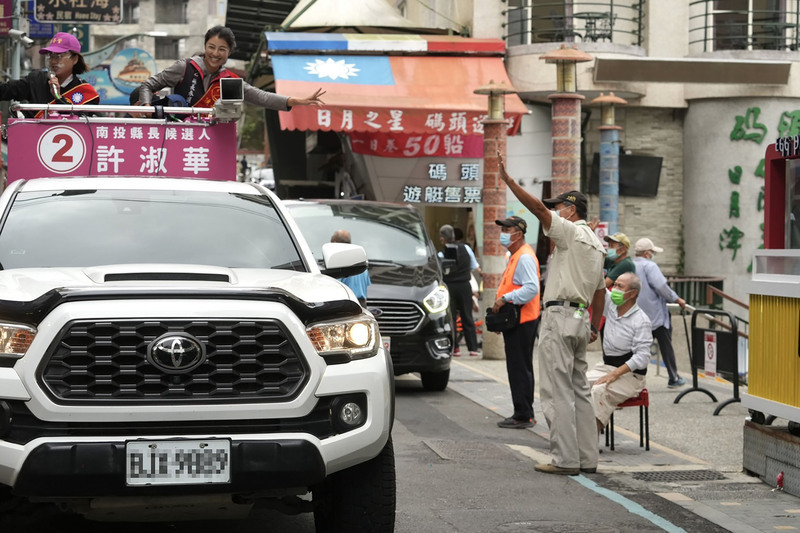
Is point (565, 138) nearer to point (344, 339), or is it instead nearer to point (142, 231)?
point (142, 231)

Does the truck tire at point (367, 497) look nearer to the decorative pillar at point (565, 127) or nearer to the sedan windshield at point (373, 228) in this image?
the sedan windshield at point (373, 228)

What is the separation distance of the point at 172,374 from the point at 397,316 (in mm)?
8354

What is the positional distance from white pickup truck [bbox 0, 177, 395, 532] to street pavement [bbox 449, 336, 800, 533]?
273cm

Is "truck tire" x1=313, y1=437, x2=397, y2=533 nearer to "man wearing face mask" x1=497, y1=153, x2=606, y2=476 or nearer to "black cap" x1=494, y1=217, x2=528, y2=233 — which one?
"man wearing face mask" x1=497, y1=153, x2=606, y2=476

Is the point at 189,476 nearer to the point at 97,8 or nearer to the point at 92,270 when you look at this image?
the point at 92,270

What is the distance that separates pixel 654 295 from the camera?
47.5ft

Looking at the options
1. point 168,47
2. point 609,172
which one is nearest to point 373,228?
point 609,172

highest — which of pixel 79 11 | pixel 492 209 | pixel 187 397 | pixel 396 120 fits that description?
pixel 79 11

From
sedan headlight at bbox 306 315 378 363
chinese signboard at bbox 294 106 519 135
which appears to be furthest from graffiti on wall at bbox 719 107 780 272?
sedan headlight at bbox 306 315 378 363

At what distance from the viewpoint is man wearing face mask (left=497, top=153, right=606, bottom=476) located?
8.53 meters

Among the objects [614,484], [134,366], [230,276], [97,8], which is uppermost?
[97,8]

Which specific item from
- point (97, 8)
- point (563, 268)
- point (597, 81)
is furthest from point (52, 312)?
point (97, 8)

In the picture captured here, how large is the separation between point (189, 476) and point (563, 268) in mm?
4255

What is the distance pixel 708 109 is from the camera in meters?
24.7
